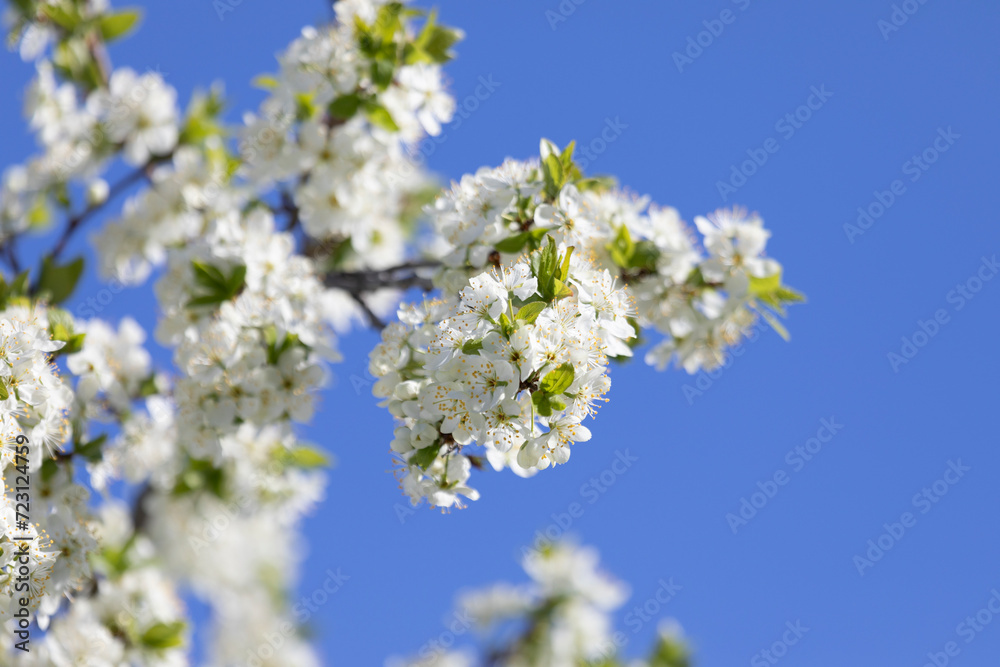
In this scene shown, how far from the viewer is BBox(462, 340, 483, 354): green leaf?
6.43 feet

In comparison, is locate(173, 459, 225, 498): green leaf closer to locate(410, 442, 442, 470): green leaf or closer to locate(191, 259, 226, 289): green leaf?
locate(191, 259, 226, 289): green leaf

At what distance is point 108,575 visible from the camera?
3.59 metres

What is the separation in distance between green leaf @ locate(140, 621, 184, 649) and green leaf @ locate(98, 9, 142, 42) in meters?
3.40

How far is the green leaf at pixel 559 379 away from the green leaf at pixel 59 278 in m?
2.81

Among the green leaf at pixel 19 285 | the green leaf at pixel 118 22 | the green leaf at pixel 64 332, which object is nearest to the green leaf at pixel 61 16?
the green leaf at pixel 118 22

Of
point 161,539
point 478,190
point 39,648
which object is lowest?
A: point 39,648

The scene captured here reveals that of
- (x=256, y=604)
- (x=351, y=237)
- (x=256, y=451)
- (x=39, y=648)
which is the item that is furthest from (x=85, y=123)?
(x=256, y=604)

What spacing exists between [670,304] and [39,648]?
124 inches

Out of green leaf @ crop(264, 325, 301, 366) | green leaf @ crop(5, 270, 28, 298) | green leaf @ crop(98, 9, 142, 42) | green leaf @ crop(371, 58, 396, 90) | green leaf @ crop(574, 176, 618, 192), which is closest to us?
green leaf @ crop(574, 176, 618, 192)

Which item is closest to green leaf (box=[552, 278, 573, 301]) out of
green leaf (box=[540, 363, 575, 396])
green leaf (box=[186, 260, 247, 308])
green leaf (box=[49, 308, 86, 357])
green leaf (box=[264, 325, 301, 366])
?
green leaf (box=[540, 363, 575, 396])

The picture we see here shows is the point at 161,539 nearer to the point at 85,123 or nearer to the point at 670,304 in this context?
the point at 85,123

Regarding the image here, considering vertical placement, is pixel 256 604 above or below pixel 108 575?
above

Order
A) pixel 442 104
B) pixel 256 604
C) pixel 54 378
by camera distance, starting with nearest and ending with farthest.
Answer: pixel 54 378 → pixel 442 104 → pixel 256 604

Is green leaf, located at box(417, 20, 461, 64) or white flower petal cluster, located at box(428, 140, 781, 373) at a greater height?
green leaf, located at box(417, 20, 461, 64)
